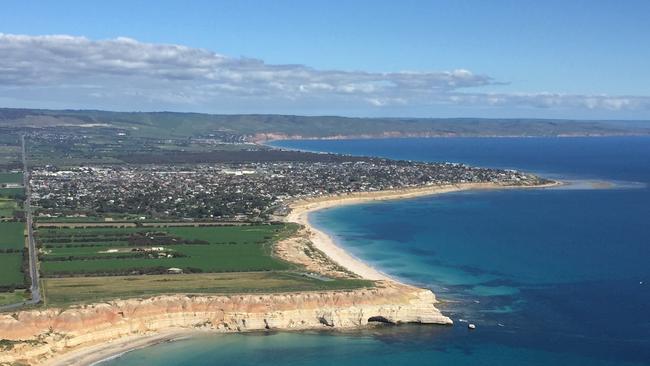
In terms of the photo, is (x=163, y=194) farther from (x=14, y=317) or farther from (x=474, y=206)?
(x=14, y=317)

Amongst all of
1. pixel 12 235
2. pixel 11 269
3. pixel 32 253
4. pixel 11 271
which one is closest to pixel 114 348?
pixel 11 271

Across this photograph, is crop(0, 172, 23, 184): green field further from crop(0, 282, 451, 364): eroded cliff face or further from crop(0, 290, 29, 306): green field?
crop(0, 282, 451, 364): eroded cliff face

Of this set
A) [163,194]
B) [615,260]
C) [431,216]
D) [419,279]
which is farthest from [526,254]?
[163,194]

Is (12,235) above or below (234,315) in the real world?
above

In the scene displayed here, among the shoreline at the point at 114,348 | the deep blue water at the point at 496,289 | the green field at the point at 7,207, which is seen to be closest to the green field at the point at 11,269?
the shoreline at the point at 114,348

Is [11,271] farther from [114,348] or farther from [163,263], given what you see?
[114,348]

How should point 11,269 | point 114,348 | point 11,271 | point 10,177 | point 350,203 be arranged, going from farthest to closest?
point 10,177
point 350,203
point 11,269
point 11,271
point 114,348
